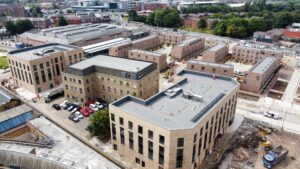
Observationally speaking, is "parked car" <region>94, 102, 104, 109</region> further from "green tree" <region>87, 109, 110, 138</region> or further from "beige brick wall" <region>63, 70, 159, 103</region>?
"green tree" <region>87, 109, 110, 138</region>

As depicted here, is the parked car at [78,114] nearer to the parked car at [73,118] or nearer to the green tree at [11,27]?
→ the parked car at [73,118]

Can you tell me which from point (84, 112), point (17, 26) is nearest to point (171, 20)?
point (17, 26)

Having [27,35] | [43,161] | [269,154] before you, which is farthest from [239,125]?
[27,35]

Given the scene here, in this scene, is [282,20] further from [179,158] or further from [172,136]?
[172,136]

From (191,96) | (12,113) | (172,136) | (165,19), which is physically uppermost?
(165,19)

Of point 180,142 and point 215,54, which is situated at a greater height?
point 215,54

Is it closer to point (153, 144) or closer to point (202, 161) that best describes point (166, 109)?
point (153, 144)

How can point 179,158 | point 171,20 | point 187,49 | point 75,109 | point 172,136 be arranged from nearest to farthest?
point 172,136 → point 179,158 → point 75,109 → point 187,49 → point 171,20
